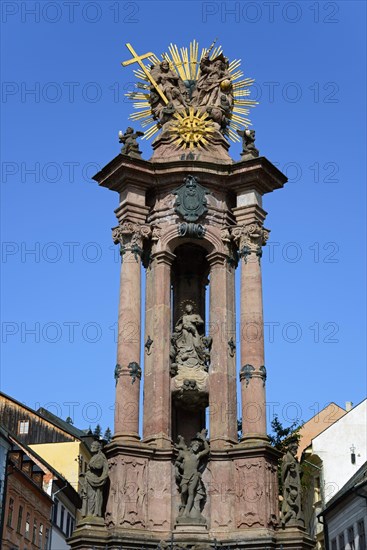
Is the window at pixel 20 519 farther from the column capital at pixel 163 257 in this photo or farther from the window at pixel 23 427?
the column capital at pixel 163 257

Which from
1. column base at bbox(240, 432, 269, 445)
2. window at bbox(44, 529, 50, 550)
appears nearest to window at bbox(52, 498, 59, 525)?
window at bbox(44, 529, 50, 550)

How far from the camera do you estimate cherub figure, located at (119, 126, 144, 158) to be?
1834 cm

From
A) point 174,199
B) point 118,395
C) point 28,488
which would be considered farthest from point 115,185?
point 28,488

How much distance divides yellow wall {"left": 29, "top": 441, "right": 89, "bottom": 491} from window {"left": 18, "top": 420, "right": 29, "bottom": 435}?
96 cm

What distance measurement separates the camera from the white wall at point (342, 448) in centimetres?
4203

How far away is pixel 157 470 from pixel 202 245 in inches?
184

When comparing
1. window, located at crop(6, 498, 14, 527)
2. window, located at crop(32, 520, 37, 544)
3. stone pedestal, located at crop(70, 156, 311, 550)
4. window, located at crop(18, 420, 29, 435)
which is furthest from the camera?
window, located at crop(18, 420, 29, 435)

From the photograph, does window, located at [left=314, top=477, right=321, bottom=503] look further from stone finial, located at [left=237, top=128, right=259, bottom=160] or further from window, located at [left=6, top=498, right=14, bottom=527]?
stone finial, located at [left=237, top=128, right=259, bottom=160]

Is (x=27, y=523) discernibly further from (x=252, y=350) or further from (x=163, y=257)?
(x=252, y=350)

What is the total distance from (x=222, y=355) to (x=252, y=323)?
0.85 meters

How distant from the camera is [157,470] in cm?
1612

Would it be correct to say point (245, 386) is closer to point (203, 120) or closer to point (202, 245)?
point (202, 245)

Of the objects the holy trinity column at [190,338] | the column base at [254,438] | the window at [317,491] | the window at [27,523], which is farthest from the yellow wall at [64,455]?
the column base at [254,438]

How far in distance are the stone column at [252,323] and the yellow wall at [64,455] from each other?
33562 millimetres
